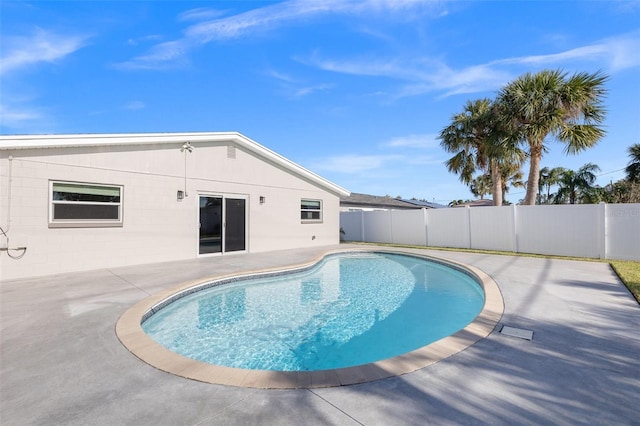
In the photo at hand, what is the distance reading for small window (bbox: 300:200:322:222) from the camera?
1516 cm

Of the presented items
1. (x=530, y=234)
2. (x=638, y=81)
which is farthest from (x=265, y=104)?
(x=638, y=81)

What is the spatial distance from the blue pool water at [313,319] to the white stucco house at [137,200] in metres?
4.16

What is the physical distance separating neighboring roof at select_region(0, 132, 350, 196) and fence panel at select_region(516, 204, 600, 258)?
971 centimetres

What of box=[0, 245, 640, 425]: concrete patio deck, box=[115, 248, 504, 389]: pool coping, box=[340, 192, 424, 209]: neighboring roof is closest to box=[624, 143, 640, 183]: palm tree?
box=[340, 192, 424, 209]: neighboring roof

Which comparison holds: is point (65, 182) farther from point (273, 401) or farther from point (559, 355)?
point (559, 355)

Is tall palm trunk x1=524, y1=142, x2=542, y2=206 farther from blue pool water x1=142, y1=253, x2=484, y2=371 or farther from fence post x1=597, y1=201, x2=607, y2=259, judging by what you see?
blue pool water x1=142, y1=253, x2=484, y2=371

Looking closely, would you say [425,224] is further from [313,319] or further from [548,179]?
[548,179]

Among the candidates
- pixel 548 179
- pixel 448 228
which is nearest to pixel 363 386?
pixel 448 228

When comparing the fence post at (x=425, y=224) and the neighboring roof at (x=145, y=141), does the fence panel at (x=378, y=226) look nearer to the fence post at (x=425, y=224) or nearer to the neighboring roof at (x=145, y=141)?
the fence post at (x=425, y=224)

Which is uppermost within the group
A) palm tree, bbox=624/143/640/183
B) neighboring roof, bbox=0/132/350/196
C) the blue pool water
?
palm tree, bbox=624/143/640/183

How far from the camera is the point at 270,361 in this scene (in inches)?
150

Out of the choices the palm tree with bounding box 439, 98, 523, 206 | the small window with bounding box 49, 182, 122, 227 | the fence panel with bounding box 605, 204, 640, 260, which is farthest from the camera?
the palm tree with bounding box 439, 98, 523, 206

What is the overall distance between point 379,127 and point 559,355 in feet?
54.0

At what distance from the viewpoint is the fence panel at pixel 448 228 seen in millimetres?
13555
